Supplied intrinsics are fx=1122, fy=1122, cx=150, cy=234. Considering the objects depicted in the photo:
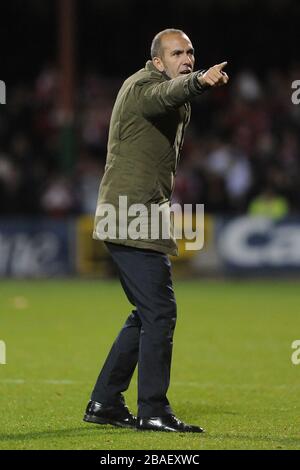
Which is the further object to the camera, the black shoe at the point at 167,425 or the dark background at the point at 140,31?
the dark background at the point at 140,31

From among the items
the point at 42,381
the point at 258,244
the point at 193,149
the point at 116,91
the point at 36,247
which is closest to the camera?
the point at 42,381

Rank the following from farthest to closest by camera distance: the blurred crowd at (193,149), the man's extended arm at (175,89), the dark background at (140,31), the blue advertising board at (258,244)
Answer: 1. the dark background at (140,31)
2. the blurred crowd at (193,149)
3. the blue advertising board at (258,244)
4. the man's extended arm at (175,89)

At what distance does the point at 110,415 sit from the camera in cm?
691

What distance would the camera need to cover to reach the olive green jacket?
21.6ft

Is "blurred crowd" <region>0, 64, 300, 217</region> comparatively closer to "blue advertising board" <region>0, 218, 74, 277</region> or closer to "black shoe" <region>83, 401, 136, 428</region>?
"blue advertising board" <region>0, 218, 74, 277</region>

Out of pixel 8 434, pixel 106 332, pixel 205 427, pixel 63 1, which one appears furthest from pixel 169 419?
pixel 63 1

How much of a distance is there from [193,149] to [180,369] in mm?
13524

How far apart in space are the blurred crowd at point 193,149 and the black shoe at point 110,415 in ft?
42.6

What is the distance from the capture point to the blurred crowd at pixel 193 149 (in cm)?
2097

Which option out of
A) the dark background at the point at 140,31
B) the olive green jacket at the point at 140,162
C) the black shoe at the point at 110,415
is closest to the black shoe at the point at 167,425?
the black shoe at the point at 110,415

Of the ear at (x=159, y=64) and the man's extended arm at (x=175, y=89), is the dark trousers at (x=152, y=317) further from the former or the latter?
the ear at (x=159, y=64)

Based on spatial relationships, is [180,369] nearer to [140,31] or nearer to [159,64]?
[159,64]

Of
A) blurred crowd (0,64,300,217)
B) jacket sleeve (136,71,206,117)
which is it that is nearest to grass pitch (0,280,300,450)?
jacket sleeve (136,71,206,117)

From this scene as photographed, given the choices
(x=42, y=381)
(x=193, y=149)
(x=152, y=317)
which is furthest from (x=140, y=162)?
(x=193, y=149)
